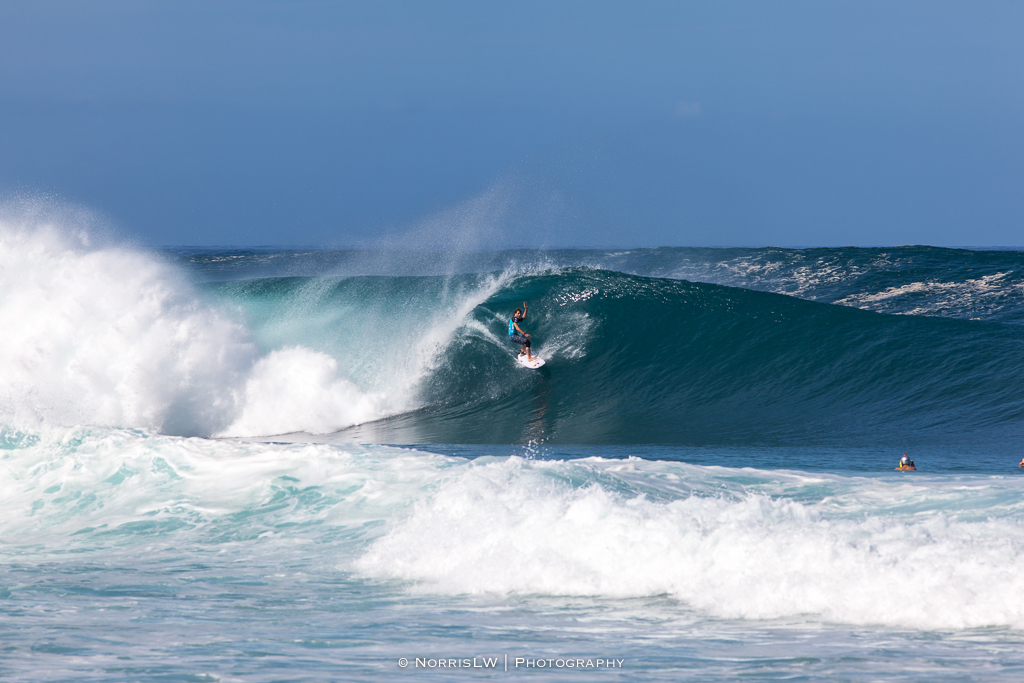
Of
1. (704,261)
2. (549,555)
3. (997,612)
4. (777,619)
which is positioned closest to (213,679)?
(549,555)

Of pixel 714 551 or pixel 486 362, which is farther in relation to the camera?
pixel 486 362

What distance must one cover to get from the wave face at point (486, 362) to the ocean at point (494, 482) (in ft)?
0.20

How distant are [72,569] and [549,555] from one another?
137 inches

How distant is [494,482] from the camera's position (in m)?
7.09

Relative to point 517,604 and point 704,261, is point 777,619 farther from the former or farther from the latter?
point 704,261

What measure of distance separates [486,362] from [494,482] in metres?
8.07

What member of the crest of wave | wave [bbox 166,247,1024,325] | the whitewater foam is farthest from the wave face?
the whitewater foam

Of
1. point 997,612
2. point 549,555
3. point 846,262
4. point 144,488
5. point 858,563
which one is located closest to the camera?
point 997,612

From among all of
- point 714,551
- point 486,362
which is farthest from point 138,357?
point 714,551

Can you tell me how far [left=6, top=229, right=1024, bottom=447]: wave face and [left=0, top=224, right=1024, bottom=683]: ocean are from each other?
0.06 meters

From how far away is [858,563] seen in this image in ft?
17.9

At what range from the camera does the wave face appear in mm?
12484

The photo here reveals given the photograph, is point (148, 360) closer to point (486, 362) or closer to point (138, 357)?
point (138, 357)

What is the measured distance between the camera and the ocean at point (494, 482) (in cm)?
478
